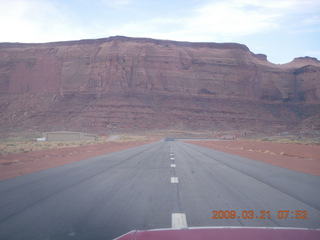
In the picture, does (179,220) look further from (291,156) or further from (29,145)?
(29,145)

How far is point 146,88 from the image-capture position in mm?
115125

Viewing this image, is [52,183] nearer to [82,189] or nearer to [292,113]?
[82,189]

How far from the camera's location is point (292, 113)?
11800 centimetres

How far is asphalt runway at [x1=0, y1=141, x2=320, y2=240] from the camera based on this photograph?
20.1 feet

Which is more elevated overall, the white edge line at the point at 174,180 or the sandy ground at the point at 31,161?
the white edge line at the point at 174,180

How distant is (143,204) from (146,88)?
107888mm

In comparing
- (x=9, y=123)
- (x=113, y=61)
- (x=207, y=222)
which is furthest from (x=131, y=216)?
(x=113, y=61)

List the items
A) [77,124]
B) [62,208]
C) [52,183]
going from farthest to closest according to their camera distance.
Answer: [77,124] → [52,183] → [62,208]

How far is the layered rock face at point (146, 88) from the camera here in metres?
106

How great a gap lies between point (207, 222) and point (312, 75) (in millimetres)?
132967

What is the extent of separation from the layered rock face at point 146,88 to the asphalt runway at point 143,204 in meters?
89.5
